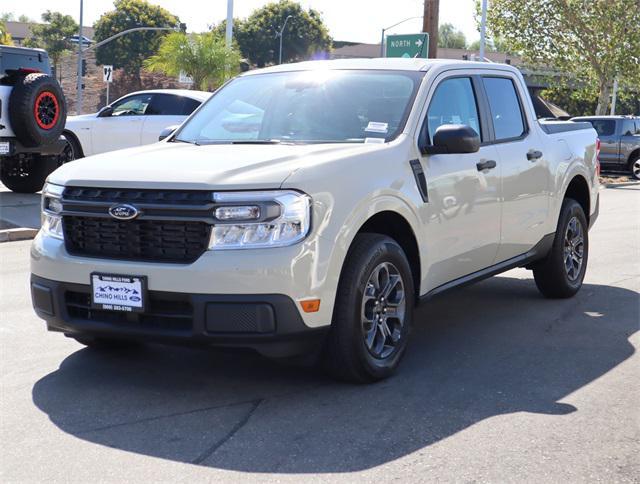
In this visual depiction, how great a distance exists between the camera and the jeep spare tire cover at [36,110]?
1238 cm

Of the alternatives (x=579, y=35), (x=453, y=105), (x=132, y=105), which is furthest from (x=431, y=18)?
(x=579, y=35)

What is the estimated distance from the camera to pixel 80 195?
4.91 meters

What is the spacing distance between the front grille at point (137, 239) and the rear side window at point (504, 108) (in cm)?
275

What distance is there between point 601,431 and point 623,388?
820mm

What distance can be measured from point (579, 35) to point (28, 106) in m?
23.6

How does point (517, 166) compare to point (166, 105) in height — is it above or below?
below

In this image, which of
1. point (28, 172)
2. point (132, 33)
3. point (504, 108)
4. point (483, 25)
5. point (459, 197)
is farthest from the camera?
point (132, 33)

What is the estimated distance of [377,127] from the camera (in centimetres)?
563

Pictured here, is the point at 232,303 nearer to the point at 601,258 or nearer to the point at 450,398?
the point at 450,398

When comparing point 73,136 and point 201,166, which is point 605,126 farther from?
point 201,166

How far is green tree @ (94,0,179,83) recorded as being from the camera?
3231 inches

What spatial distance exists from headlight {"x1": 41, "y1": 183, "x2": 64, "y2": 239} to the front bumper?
340mm

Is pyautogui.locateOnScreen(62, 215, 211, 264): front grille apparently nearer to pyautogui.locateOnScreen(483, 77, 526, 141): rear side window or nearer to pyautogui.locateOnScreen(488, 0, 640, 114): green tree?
pyautogui.locateOnScreen(483, 77, 526, 141): rear side window

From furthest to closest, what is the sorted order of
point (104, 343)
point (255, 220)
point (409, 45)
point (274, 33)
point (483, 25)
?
point (274, 33) → point (483, 25) → point (409, 45) → point (104, 343) → point (255, 220)
